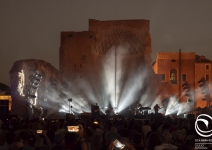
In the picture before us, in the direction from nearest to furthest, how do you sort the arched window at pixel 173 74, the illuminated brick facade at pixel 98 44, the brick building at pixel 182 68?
the illuminated brick facade at pixel 98 44, the brick building at pixel 182 68, the arched window at pixel 173 74

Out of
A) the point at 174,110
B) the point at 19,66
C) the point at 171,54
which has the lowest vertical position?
the point at 174,110

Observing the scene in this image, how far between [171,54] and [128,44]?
780 centimetres

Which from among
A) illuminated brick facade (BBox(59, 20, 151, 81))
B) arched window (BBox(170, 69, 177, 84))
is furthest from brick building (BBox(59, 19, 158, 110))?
arched window (BBox(170, 69, 177, 84))

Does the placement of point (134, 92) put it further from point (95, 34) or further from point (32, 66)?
point (32, 66)

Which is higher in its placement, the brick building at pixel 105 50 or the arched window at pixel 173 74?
the brick building at pixel 105 50

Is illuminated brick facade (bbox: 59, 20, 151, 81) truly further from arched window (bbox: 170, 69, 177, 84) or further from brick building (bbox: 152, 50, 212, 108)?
arched window (bbox: 170, 69, 177, 84)

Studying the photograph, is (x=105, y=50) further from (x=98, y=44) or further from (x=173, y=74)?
(x=173, y=74)

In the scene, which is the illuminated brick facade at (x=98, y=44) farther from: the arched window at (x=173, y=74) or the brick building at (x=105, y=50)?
the arched window at (x=173, y=74)

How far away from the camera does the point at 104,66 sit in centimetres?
4712

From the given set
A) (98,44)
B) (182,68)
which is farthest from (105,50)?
(182,68)

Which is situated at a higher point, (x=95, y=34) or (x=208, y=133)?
(x=95, y=34)

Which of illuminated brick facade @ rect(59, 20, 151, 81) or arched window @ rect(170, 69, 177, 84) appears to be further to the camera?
arched window @ rect(170, 69, 177, 84)

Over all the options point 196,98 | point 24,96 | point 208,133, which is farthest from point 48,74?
point 208,133

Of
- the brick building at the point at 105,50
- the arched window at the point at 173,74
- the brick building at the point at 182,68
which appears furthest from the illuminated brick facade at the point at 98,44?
the arched window at the point at 173,74
